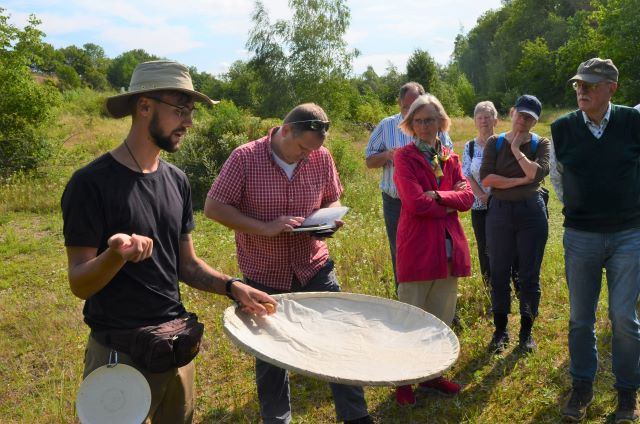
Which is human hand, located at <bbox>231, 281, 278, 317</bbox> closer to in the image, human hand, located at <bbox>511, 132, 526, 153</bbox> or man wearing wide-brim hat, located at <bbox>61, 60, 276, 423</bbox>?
man wearing wide-brim hat, located at <bbox>61, 60, 276, 423</bbox>

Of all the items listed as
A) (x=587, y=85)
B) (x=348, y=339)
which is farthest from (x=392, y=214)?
(x=348, y=339)

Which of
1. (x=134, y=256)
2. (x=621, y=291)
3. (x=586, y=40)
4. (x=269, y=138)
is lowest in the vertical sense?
(x=621, y=291)

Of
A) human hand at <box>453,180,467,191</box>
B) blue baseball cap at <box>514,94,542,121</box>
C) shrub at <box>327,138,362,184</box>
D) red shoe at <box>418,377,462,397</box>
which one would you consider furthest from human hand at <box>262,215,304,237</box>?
shrub at <box>327,138,362,184</box>

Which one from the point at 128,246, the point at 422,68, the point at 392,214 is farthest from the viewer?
the point at 422,68

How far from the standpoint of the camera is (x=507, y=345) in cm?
453

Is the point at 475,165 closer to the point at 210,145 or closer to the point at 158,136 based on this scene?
the point at 158,136

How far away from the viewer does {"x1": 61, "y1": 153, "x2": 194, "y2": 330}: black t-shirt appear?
216cm

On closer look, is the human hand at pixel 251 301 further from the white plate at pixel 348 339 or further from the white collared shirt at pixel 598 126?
the white collared shirt at pixel 598 126

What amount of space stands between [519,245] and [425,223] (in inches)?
39.8

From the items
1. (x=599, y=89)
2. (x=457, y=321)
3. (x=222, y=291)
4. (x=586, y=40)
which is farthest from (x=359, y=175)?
(x=586, y=40)

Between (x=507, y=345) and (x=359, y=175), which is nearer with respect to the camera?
(x=507, y=345)

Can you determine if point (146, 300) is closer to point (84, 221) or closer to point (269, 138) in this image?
point (84, 221)

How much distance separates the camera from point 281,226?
3.19 metres

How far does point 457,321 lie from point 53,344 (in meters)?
3.54
